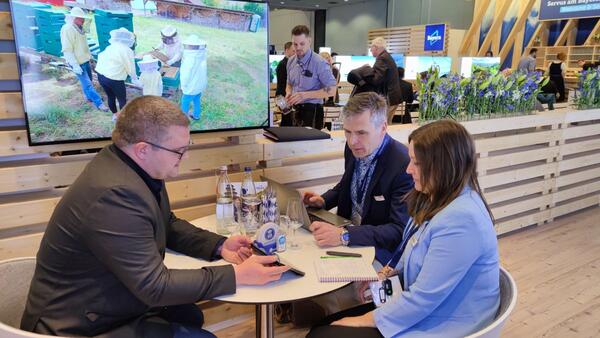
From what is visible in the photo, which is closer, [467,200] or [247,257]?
[467,200]

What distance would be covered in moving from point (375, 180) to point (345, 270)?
0.63 metres

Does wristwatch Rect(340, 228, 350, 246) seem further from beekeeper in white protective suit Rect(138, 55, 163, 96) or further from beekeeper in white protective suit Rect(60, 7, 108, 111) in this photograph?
beekeeper in white protective suit Rect(60, 7, 108, 111)

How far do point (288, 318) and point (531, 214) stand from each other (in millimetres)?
3075

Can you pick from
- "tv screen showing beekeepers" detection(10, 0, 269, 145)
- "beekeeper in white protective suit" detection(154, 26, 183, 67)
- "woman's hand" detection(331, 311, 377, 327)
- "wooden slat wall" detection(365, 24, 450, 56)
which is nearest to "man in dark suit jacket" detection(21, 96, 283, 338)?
"woman's hand" detection(331, 311, 377, 327)

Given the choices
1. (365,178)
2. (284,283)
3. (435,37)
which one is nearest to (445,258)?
(284,283)

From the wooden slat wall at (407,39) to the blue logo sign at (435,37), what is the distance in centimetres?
17

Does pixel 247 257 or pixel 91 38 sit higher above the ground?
pixel 91 38

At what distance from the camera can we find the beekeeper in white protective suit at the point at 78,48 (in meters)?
2.08

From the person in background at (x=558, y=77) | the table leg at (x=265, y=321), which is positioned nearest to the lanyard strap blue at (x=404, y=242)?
the table leg at (x=265, y=321)

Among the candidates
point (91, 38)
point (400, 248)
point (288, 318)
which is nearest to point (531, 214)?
point (288, 318)

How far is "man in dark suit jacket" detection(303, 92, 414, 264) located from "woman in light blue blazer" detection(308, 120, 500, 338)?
1.24ft

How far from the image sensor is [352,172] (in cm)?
250

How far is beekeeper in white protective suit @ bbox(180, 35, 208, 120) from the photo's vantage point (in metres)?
2.46

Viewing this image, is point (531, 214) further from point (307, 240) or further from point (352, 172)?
point (307, 240)
